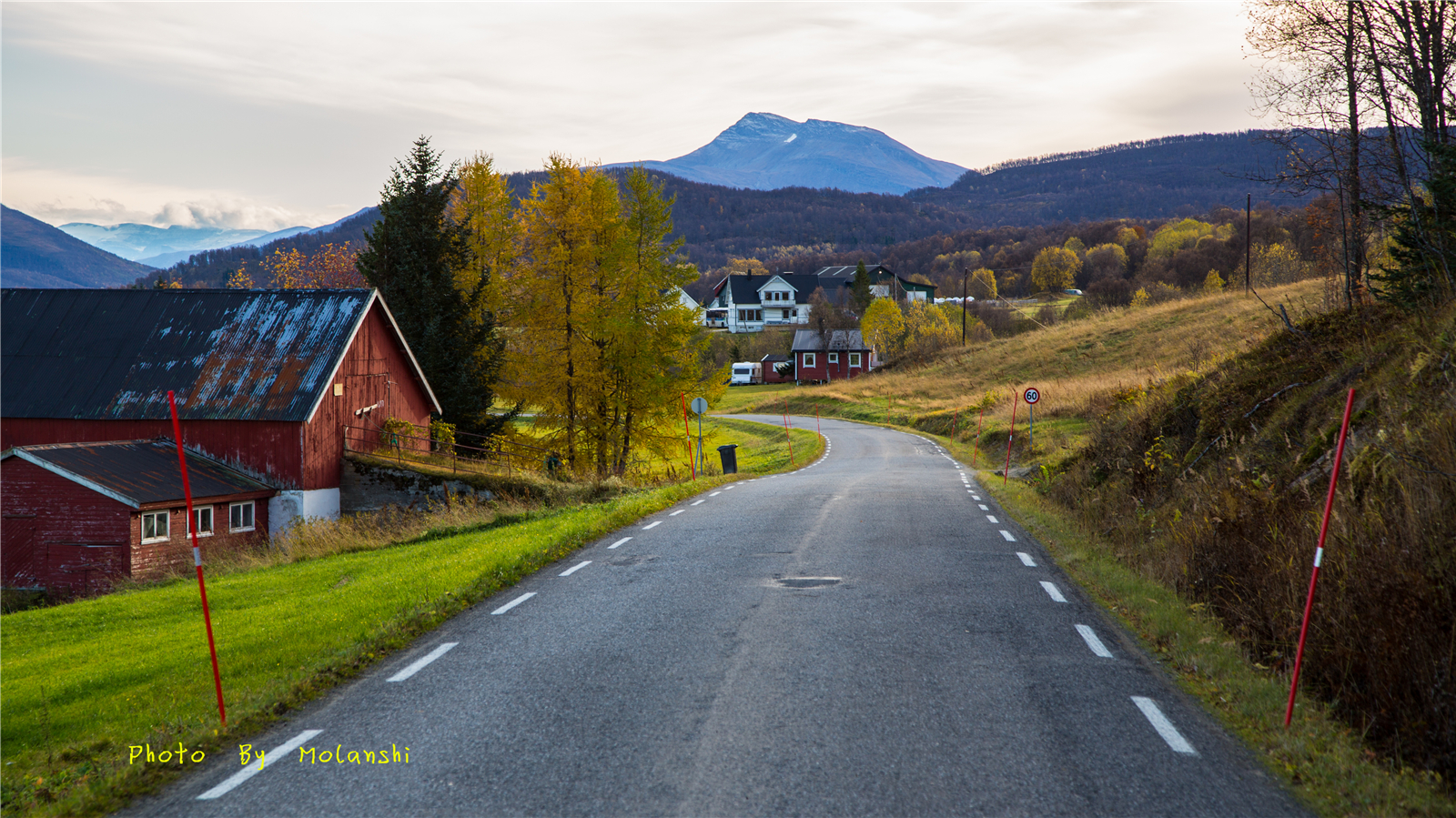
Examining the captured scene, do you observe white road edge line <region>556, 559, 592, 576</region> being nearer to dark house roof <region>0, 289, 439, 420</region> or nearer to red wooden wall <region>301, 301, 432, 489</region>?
dark house roof <region>0, 289, 439, 420</region>

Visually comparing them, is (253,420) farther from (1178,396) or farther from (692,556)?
(1178,396)

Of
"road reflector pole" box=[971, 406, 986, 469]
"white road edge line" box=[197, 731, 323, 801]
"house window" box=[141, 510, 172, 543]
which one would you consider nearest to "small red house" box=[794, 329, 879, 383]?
"road reflector pole" box=[971, 406, 986, 469]

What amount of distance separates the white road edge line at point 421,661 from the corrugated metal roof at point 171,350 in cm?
2005

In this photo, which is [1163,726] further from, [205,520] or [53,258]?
[53,258]

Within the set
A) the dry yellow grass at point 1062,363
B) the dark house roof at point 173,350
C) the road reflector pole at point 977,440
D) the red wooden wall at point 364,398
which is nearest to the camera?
the dark house roof at point 173,350

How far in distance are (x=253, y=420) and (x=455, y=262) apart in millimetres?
13629

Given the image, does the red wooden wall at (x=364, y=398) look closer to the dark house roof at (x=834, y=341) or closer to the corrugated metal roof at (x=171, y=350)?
the corrugated metal roof at (x=171, y=350)

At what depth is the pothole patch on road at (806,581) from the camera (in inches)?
381

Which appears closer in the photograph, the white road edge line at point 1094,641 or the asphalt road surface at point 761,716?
the asphalt road surface at point 761,716

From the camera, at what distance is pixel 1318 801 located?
14.6ft

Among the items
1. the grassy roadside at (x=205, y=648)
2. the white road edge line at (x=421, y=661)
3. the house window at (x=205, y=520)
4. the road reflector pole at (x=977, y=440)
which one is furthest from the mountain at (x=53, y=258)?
the white road edge line at (x=421, y=661)

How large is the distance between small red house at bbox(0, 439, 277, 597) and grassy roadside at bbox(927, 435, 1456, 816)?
2046 centimetres

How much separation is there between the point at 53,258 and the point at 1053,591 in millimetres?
107693

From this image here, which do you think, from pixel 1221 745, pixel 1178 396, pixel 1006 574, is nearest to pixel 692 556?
pixel 1006 574
